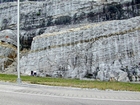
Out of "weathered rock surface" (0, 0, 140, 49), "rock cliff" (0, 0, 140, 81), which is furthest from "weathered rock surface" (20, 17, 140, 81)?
"weathered rock surface" (0, 0, 140, 49)

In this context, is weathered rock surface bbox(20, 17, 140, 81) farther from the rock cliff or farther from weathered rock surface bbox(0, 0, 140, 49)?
weathered rock surface bbox(0, 0, 140, 49)

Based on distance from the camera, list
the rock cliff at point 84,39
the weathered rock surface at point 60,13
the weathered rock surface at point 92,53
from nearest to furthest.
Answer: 1. the weathered rock surface at point 92,53
2. the rock cliff at point 84,39
3. the weathered rock surface at point 60,13

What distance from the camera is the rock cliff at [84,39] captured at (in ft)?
86.9

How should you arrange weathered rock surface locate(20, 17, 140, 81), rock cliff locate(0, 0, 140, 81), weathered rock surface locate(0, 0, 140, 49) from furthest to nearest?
1. weathered rock surface locate(0, 0, 140, 49)
2. rock cliff locate(0, 0, 140, 81)
3. weathered rock surface locate(20, 17, 140, 81)

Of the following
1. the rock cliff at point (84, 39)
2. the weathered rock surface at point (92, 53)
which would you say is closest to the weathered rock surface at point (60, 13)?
the rock cliff at point (84, 39)

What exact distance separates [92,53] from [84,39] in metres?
2.89

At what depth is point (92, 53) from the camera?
28469mm

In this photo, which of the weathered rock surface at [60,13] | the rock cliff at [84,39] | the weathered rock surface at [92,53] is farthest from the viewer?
the weathered rock surface at [60,13]

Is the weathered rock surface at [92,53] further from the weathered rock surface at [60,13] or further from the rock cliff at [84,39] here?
the weathered rock surface at [60,13]

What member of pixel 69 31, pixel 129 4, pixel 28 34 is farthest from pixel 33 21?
pixel 129 4

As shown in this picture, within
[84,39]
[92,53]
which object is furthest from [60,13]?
[92,53]

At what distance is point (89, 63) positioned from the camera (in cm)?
2791

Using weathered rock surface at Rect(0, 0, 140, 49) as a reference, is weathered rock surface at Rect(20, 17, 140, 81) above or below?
below

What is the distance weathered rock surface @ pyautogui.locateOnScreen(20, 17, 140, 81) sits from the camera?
1024 inches
